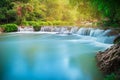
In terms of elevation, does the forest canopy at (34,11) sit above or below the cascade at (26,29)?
above

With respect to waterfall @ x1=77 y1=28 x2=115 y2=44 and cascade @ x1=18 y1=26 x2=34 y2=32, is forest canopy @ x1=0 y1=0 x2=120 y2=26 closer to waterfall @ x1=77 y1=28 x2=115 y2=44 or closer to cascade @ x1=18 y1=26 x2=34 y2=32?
cascade @ x1=18 y1=26 x2=34 y2=32

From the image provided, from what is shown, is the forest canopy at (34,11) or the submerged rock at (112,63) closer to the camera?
the submerged rock at (112,63)

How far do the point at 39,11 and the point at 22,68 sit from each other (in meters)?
25.6

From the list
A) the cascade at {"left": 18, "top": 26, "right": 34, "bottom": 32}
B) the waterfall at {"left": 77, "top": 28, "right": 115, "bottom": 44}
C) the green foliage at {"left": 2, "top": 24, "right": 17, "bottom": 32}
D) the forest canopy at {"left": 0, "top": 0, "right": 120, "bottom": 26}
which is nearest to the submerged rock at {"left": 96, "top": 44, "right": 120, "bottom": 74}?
the waterfall at {"left": 77, "top": 28, "right": 115, "bottom": 44}

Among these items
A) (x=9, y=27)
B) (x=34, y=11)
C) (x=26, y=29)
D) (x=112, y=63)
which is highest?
(x=112, y=63)

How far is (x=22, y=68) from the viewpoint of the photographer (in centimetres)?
862

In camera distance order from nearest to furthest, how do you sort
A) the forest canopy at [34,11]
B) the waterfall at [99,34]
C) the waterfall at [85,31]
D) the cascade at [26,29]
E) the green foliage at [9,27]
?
the waterfall at [99,34] → the waterfall at [85,31] → the green foliage at [9,27] → the cascade at [26,29] → the forest canopy at [34,11]

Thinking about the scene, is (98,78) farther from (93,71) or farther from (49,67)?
(49,67)

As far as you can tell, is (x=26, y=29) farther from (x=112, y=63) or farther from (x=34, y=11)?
(x=112, y=63)

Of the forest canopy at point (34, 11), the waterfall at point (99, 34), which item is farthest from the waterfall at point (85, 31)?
the forest canopy at point (34, 11)

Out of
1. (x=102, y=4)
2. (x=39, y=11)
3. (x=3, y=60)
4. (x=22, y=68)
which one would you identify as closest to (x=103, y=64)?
(x=102, y=4)

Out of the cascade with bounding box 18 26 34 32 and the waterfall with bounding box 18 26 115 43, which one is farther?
the cascade with bounding box 18 26 34 32

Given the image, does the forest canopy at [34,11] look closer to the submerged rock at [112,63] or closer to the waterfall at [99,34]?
the waterfall at [99,34]

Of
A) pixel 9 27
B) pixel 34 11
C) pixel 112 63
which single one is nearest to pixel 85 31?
pixel 9 27
